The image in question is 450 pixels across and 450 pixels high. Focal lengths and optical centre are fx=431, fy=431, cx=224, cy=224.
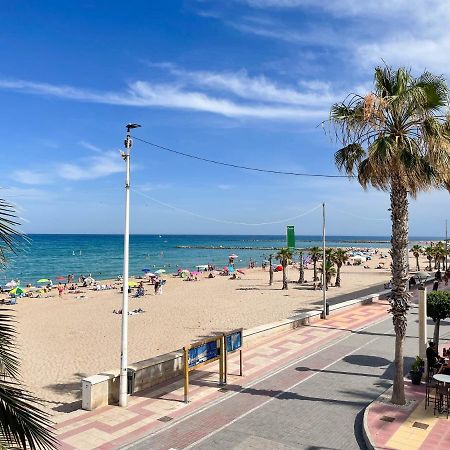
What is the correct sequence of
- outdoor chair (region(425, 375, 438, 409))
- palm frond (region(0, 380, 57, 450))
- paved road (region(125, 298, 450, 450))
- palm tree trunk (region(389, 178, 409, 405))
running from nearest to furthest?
1. palm frond (region(0, 380, 57, 450))
2. paved road (region(125, 298, 450, 450))
3. outdoor chair (region(425, 375, 438, 409))
4. palm tree trunk (region(389, 178, 409, 405))

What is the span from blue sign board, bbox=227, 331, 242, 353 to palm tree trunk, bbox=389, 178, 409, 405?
4.90 meters

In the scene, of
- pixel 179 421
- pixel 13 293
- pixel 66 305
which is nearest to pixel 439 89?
pixel 179 421

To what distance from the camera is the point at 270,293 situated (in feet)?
127

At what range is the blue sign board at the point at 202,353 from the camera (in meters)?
12.2

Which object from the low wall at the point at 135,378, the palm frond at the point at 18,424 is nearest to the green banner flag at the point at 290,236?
the low wall at the point at 135,378

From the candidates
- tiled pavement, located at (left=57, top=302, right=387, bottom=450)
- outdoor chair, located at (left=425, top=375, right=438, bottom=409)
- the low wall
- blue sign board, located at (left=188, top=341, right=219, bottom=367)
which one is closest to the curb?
outdoor chair, located at (left=425, top=375, right=438, bottom=409)

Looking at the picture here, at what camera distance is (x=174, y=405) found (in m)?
11.5

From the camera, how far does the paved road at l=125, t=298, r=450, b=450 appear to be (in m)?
9.52

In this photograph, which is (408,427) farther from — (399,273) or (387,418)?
(399,273)

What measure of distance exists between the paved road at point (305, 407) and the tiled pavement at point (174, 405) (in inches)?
9.9

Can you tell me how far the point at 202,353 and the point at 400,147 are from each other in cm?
778

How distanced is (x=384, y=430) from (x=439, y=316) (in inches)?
221

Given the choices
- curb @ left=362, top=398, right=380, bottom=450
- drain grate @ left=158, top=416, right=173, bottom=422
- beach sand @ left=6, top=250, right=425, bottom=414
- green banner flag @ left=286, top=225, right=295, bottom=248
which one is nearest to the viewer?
curb @ left=362, top=398, right=380, bottom=450

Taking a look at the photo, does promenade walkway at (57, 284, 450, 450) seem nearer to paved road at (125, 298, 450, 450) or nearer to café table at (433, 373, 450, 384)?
paved road at (125, 298, 450, 450)
